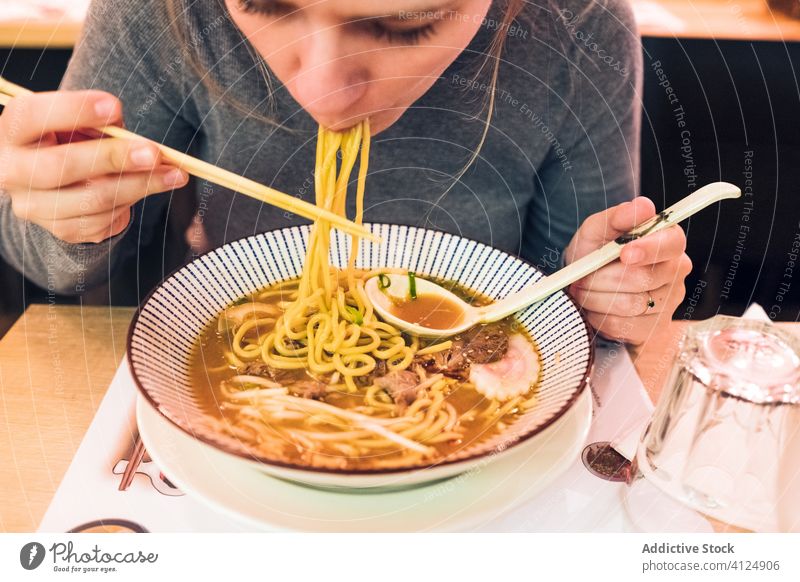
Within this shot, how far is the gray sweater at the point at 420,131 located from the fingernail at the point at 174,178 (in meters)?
0.19

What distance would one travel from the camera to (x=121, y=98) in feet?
2.45

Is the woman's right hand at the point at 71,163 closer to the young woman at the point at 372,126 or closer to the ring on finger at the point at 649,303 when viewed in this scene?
the young woman at the point at 372,126

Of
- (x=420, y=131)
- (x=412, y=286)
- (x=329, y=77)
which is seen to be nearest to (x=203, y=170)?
(x=329, y=77)

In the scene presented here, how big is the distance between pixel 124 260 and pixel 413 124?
1.38 feet

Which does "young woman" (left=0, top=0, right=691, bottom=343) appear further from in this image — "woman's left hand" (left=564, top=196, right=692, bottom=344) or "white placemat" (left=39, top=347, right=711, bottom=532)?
"white placemat" (left=39, top=347, right=711, bottom=532)

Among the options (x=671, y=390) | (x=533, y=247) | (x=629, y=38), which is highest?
(x=629, y=38)

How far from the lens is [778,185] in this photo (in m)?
0.70

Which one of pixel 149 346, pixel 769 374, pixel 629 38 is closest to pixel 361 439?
pixel 149 346

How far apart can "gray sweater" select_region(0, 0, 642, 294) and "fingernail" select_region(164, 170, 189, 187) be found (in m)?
0.19

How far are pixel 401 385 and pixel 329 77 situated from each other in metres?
0.32

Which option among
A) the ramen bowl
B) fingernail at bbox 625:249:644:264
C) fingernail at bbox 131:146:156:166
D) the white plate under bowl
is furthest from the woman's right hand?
fingernail at bbox 625:249:644:264

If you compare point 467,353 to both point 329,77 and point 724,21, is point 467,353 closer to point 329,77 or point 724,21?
point 329,77

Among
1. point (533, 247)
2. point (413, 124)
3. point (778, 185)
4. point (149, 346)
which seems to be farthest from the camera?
point (533, 247)

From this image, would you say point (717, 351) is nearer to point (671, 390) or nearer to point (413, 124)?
point (671, 390)
